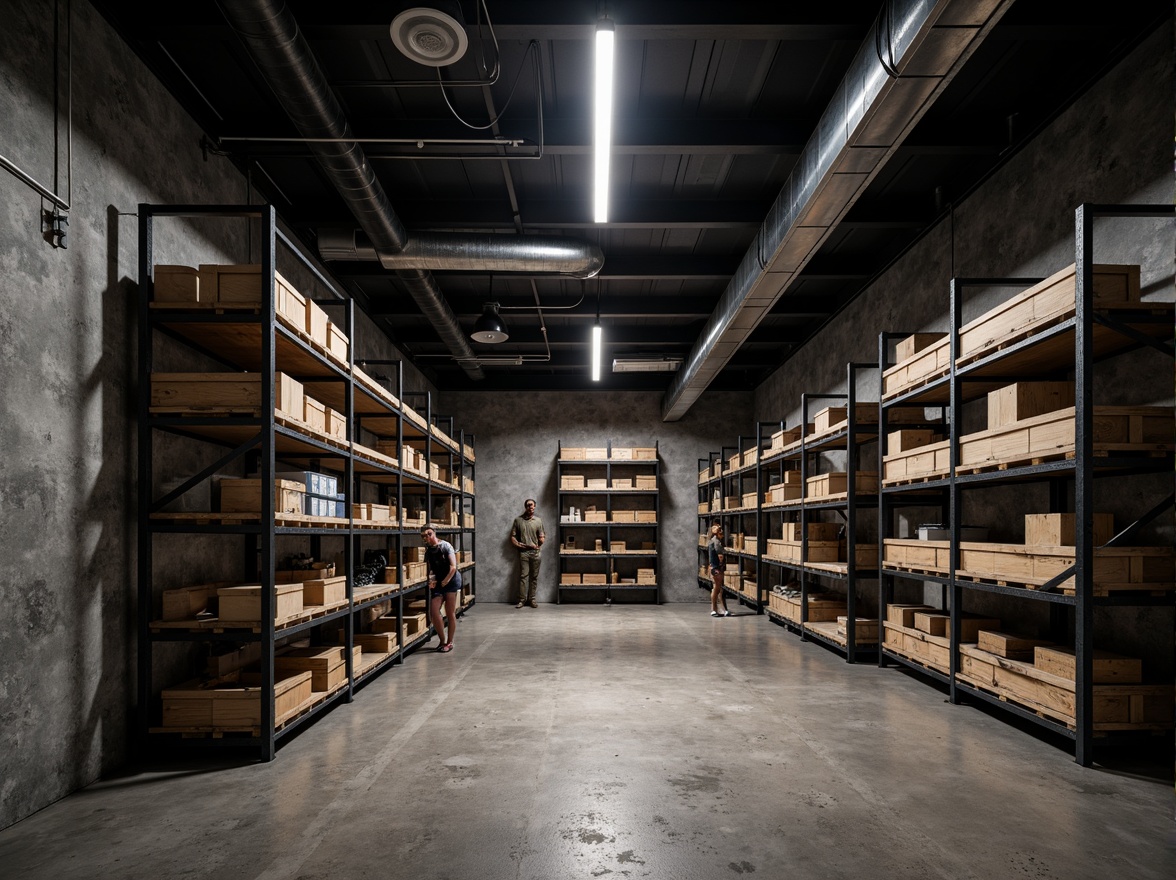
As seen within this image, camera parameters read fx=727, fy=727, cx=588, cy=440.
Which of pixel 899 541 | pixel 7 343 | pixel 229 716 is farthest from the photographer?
pixel 899 541

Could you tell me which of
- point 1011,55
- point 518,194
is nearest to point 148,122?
point 518,194

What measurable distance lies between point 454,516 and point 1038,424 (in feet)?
34.9

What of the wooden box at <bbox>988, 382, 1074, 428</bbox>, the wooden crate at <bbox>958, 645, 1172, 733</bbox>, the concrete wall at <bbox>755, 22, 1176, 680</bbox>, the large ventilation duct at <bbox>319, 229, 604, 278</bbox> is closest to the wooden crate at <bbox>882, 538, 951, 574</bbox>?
the concrete wall at <bbox>755, 22, 1176, 680</bbox>

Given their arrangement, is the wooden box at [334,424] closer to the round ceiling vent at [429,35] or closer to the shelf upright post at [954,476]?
the round ceiling vent at [429,35]

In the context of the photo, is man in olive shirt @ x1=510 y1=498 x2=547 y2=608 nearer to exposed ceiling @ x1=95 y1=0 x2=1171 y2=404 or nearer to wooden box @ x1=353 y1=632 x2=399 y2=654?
exposed ceiling @ x1=95 y1=0 x2=1171 y2=404

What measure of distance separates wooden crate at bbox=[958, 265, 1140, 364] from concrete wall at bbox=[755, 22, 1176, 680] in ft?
1.11

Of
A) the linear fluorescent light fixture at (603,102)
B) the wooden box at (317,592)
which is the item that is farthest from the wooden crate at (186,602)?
the linear fluorescent light fixture at (603,102)

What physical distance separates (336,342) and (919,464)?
237 inches

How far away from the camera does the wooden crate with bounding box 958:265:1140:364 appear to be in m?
5.25

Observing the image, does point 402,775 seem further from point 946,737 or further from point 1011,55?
point 1011,55

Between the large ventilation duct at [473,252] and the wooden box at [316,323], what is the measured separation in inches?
86.1

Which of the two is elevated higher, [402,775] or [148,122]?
[148,122]

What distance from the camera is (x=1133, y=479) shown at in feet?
18.8

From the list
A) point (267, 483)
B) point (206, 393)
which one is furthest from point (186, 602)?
point (206, 393)
